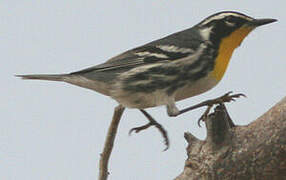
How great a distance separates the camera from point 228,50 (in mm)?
4688

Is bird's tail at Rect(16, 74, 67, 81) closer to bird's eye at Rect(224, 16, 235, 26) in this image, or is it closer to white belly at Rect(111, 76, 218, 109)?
white belly at Rect(111, 76, 218, 109)

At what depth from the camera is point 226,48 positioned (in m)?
4.70

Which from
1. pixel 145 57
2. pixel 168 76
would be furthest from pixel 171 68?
pixel 145 57

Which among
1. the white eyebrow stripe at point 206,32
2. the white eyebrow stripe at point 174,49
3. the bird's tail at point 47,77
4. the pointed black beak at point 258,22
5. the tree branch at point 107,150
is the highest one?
the pointed black beak at point 258,22

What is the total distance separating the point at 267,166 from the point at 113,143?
5.21 ft

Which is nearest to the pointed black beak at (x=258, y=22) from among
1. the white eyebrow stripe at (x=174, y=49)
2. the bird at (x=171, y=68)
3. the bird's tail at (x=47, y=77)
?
the bird at (x=171, y=68)

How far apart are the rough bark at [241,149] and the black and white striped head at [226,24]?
4.06ft

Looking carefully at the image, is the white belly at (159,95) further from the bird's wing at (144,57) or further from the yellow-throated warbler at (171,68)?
the bird's wing at (144,57)

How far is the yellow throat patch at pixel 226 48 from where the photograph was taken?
4508 millimetres

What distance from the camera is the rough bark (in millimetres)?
3482

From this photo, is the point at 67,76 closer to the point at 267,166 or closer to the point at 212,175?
the point at 212,175

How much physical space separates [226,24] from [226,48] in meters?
0.32

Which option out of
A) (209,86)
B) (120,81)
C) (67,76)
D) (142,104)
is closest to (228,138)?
(209,86)

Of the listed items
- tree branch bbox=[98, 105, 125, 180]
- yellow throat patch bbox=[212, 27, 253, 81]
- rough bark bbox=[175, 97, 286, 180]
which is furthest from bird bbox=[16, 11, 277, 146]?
rough bark bbox=[175, 97, 286, 180]
